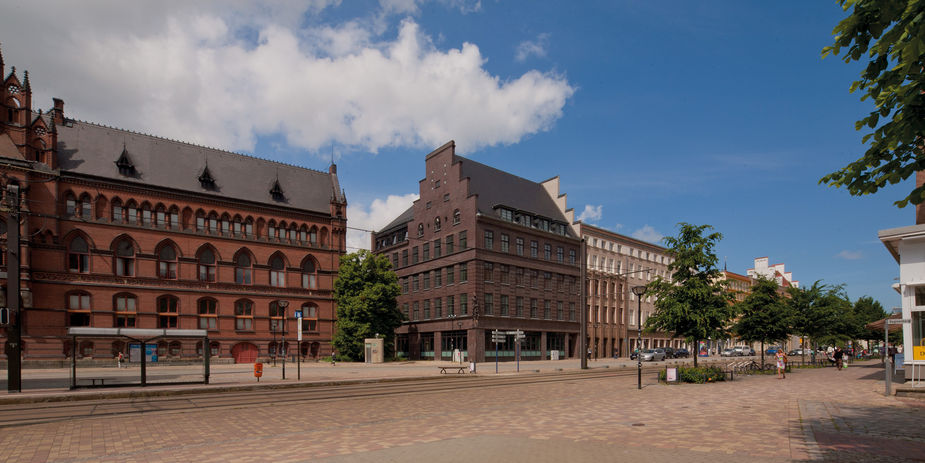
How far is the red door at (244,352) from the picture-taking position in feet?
185

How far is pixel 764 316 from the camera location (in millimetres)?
36625

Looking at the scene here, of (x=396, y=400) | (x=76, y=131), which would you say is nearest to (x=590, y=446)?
(x=396, y=400)

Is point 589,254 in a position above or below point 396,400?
above

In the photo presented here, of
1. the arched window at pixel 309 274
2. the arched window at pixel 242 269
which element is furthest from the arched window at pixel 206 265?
the arched window at pixel 309 274

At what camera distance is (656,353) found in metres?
60.0

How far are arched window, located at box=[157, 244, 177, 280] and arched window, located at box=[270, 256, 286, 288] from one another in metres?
9.36

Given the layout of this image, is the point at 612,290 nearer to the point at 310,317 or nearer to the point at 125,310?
the point at 310,317

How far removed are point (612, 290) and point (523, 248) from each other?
64.7 ft

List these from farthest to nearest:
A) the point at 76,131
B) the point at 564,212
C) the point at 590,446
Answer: the point at 564,212 < the point at 76,131 < the point at 590,446

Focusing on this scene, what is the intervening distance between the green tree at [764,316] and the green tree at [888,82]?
32368mm

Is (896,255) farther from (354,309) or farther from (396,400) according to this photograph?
(354,309)

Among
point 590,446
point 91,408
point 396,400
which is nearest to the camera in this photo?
point 590,446

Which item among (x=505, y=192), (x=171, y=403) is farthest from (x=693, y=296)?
(x=505, y=192)

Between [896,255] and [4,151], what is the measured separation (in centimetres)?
6329
